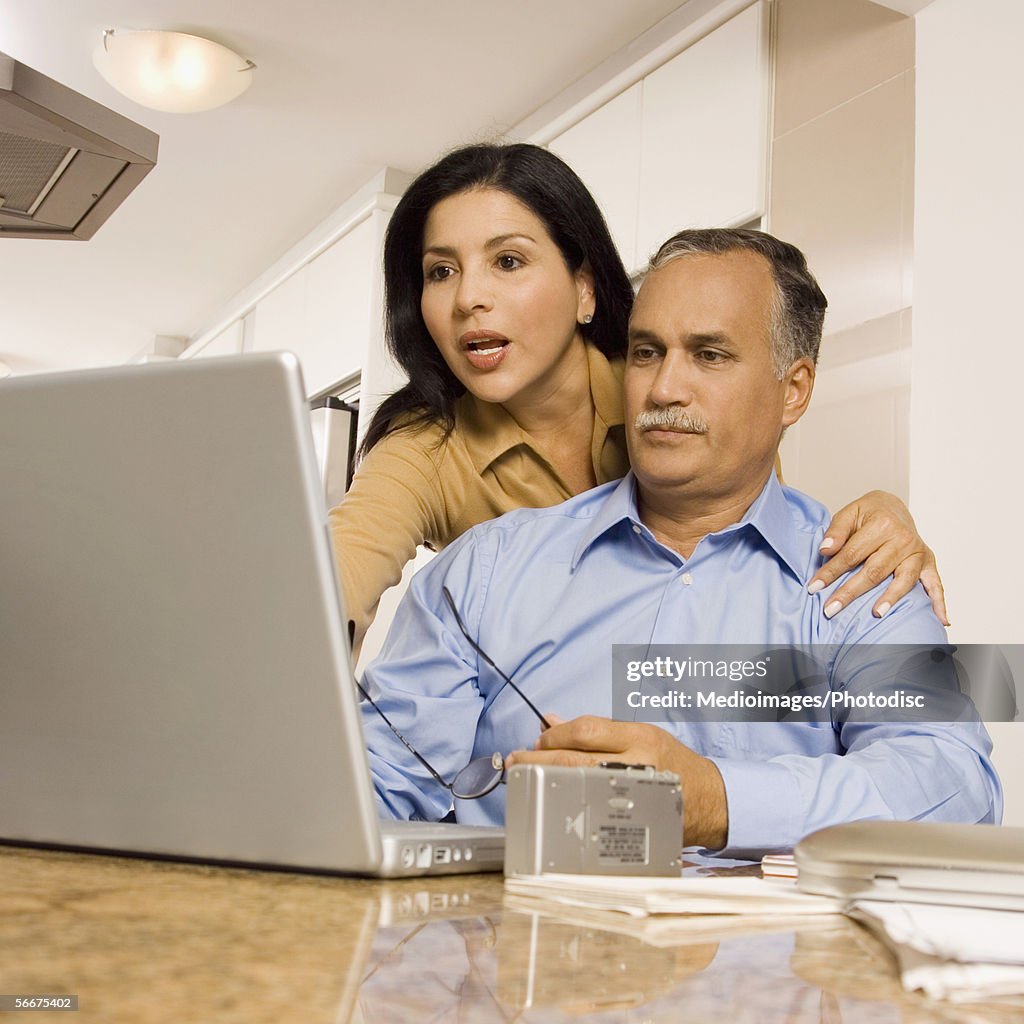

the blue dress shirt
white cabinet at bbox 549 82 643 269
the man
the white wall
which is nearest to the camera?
the man

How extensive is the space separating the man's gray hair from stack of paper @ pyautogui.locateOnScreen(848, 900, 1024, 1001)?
1.05 meters

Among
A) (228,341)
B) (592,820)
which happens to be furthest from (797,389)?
(228,341)

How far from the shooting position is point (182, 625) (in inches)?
22.5

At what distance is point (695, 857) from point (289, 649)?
20.7 inches

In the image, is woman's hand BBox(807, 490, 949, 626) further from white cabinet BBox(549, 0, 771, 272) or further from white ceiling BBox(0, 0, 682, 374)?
white ceiling BBox(0, 0, 682, 374)

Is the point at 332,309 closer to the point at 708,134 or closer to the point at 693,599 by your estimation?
the point at 708,134

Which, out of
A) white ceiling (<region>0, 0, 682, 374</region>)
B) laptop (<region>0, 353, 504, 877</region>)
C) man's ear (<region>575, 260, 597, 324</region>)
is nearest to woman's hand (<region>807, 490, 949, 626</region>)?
A: man's ear (<region>575, 260, 597, 324</region>)

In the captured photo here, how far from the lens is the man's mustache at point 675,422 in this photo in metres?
1.40

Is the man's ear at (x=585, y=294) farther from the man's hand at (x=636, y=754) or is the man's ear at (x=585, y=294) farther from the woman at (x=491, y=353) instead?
the man's hand at (x=636, y=754)

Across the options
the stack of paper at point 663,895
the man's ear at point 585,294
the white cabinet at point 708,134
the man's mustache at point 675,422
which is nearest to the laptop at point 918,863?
the stack of paper at point 663,895

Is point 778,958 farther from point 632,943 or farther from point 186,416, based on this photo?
point 186,416

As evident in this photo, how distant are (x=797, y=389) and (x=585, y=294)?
0.42 m

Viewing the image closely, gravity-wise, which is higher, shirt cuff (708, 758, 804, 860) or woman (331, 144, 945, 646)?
woman (331, 144, 945, 646)

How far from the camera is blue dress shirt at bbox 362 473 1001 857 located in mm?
1098
